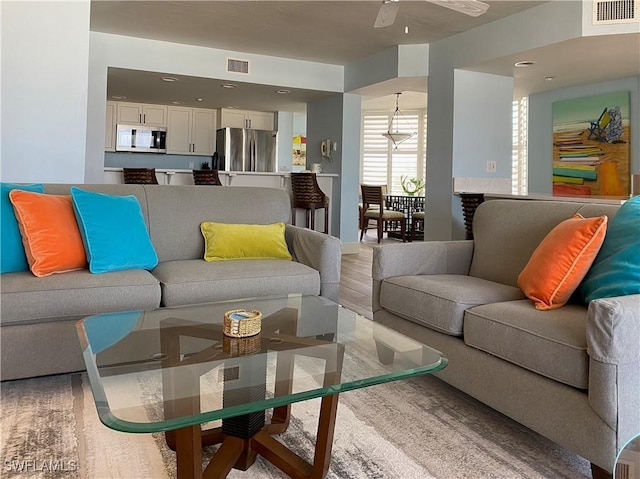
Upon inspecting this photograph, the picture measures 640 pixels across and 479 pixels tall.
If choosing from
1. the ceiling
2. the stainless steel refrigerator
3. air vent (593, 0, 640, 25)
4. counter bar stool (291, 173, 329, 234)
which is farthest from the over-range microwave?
air vent (593, 0, 640, 25)

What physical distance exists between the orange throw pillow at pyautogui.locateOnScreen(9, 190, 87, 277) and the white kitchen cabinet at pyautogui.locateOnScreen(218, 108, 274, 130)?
21.9 feet

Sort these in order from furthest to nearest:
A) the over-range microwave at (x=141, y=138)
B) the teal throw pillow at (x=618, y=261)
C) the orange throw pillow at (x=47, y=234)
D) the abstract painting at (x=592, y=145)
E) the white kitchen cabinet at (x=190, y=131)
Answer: the white kitchen cabinet at (x=190, y=131), the over-range microwave at (x=141, y=138), the abstract painting at (x=592, y=145), the orange throw pillow at (x=47, y=234), the teal throw pillow at (x=618, y=261)

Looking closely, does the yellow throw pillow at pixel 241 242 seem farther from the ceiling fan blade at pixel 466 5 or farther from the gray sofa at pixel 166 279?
the ceiling fan blade at pixel 466 5

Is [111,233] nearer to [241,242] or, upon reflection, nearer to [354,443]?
[241,242]

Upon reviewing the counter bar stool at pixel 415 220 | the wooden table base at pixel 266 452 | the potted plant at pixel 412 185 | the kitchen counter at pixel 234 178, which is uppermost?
the potted plant at pixel 412 185

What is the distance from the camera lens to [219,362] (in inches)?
58.3

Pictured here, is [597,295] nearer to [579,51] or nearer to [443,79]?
[579,51]

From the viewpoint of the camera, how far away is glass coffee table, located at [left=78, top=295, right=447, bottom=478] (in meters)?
1.22

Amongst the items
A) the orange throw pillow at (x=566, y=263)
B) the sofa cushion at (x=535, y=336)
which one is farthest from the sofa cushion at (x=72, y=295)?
the orange throw pillow at (x=566, y=263)

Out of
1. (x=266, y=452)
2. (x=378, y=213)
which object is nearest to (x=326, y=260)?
(x=266, y=452)

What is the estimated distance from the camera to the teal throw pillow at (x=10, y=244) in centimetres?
248

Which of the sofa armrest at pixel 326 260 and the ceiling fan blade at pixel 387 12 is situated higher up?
the ceiling fan blade at pixel 387 12

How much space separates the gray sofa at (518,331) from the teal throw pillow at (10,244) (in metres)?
1.79

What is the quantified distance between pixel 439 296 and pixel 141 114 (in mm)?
7725
